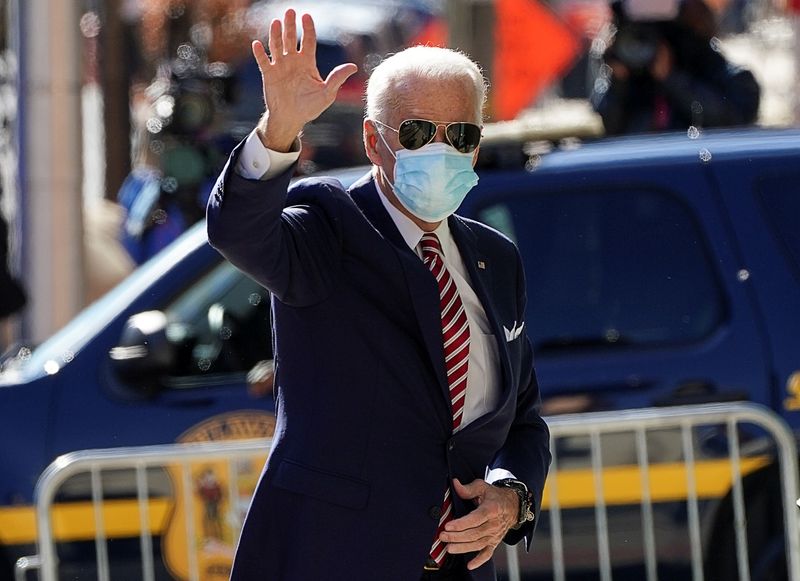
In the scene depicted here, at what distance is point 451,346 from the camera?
2.85m

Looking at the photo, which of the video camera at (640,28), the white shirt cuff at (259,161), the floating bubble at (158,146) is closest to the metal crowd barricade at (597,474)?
the white shirt cuff at (259,161)

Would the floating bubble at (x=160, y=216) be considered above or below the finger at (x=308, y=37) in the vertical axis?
above

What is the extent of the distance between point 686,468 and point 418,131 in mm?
2254

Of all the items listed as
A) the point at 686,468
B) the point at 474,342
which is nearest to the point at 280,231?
the point at 474,342

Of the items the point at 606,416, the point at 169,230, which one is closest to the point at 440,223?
the point at 606,416

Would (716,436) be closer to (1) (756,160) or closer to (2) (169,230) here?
(1) (756,160)

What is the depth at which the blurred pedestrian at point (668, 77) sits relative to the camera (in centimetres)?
746

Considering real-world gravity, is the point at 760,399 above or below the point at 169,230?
below

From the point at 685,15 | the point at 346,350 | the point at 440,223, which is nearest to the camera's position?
the point at 346,350

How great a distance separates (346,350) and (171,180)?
582 centimetres

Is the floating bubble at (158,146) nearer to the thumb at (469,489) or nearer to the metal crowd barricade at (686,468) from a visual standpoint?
the metal crowd barricade at (686,468)

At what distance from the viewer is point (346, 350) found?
2.77 meters

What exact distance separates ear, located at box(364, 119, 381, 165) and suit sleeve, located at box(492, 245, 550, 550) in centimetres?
40

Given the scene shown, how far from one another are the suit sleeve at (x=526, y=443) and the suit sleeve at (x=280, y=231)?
48cm
